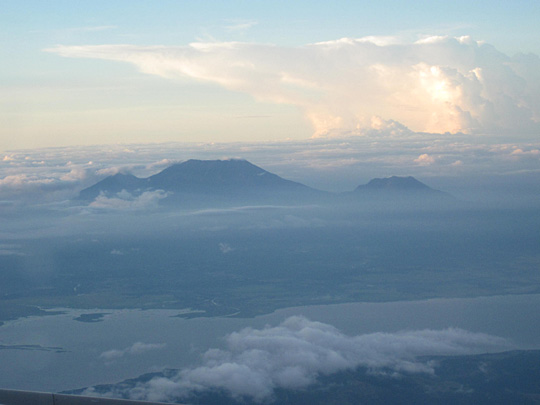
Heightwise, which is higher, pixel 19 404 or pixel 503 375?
pixel 19 404

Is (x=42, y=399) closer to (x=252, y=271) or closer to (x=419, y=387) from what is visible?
(x=419, y=387)

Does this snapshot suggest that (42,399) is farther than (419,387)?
No

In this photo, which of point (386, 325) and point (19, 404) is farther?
point (386, 325)

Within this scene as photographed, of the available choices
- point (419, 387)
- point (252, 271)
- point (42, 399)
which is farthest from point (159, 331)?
point (42, 399)

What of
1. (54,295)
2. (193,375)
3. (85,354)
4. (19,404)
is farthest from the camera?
(54,295)

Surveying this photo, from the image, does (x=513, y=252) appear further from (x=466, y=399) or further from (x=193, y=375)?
(x=193, y=375)

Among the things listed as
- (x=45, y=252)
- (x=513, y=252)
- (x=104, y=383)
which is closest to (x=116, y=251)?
(x=45, y=252)

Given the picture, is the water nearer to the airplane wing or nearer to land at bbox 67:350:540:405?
land at bbox 67:350:540:405

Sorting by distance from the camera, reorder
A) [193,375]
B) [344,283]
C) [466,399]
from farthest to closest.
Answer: [344,283] < [193,375] < [466,399]
